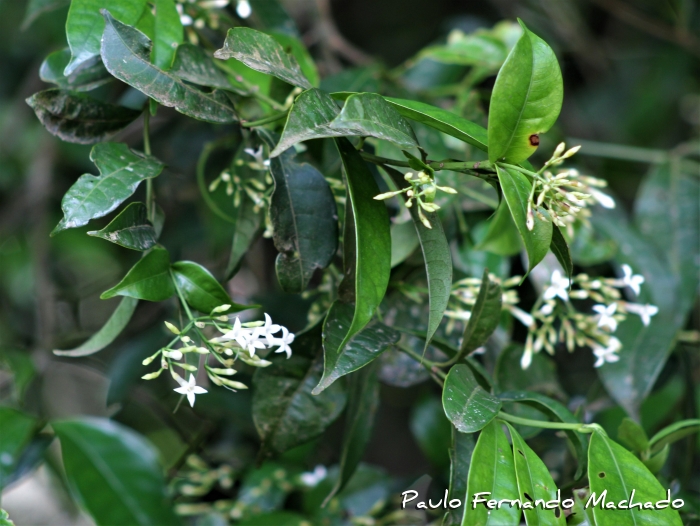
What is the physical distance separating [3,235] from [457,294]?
1.36 metres

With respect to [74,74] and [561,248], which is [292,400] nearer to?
[561,248]

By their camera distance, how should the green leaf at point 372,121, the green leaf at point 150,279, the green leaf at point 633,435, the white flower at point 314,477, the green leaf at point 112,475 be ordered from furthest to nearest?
1. the white flower at point 314,477
2. the green leaf at point 112,475
3. the green leaf at point 633,435
4. the green leaf at point 150,279
5. the green leaf at point 372,121

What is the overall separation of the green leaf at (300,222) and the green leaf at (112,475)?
1.59ft

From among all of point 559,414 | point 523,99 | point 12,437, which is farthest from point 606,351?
point 12,437

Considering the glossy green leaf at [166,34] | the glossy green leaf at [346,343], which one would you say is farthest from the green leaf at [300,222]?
the glossy green leaf at [166,34]

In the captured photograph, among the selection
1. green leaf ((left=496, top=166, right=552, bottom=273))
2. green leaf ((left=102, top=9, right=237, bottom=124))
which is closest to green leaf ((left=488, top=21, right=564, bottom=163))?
green leaf ((left=496, top=166, right=552, bottom=273))

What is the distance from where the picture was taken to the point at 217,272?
54.3 inches

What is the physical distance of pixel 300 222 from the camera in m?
0.68

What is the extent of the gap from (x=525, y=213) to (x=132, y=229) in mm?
389

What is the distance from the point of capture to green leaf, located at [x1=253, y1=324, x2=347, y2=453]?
2.49 feet

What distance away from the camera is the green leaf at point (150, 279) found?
0.61 metres

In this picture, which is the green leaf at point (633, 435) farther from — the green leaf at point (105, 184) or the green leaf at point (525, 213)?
the green leaf at point (105, 184)

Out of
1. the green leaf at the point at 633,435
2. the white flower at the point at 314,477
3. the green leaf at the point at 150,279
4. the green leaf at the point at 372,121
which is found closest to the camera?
the green leaf at the point at 372,121

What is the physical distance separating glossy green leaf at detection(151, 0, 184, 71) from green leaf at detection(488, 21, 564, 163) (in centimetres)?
38
